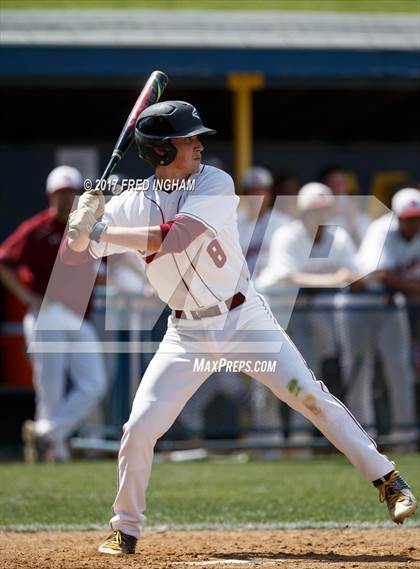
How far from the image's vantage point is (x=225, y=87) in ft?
38.4

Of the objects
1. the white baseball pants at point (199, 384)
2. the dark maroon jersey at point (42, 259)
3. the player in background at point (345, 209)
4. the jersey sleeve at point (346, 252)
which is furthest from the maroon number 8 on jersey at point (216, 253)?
the player in background at point (345, 209)

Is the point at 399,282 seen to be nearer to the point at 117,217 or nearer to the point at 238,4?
the point at 117,217

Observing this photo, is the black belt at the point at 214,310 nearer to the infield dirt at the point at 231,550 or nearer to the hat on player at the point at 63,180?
the infield dirt at the point at 231,550

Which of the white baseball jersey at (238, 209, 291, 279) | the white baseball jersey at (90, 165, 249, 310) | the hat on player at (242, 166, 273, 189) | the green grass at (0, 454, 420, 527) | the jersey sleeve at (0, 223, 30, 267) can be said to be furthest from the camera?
the hat on player at (242, 166, 273, 189)


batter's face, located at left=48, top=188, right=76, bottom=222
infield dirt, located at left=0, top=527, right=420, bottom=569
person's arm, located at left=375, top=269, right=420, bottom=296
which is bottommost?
infield dirt, located at left=0, top=527, right=420, bottom=569

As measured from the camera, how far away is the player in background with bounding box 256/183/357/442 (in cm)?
891

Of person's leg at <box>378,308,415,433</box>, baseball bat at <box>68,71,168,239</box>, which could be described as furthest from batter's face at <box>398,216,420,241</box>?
baseball bat at <box>68,71,168,239</box>

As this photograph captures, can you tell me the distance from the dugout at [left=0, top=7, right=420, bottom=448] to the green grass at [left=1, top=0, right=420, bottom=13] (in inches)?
54.9

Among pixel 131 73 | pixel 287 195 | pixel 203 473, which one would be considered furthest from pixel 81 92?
pixel 203 473

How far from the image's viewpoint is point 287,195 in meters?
10.3

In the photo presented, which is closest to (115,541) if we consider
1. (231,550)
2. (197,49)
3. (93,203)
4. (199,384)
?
(231,550)

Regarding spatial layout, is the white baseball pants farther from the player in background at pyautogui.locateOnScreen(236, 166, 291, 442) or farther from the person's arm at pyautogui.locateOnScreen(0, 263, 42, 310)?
the person's arm at pyautogui.locateOnScreen(0, 263, 42, 310)

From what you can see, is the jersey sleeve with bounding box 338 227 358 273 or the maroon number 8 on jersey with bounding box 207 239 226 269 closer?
the maroon number 8 on jersey with bounding box 207 239 226 269

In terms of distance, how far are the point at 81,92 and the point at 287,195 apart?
3.32 m
